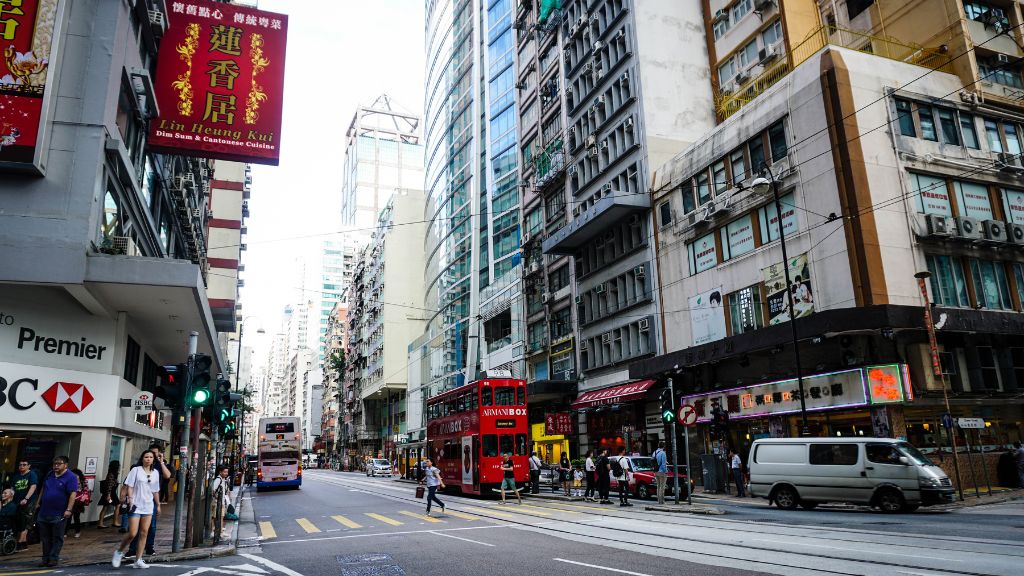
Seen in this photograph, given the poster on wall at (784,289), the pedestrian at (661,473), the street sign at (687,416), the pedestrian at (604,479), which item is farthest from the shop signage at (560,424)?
the street sign at (687,416)

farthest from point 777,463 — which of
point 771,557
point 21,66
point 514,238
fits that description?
point 514,238

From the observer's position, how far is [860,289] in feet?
74.7

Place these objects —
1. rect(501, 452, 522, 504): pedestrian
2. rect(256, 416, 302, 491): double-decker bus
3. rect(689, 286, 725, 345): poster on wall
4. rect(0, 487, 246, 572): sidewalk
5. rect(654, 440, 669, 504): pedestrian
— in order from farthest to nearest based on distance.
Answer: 1. rect(256, 416, 302, 491): double-decker bus
2. rect(689, 286, 725, 345): poster on wall
3. rect(501, 452, 522, 504): pedestrian
4. rect(654, 440, 669, 504): pedestrian
5. rect(0, 487, 246, 572): sidewalk

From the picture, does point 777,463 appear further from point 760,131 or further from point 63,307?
point 63,307

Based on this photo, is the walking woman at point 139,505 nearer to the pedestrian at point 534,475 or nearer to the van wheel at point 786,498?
the van wheel at point 786,498

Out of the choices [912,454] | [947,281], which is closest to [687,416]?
[912,454]

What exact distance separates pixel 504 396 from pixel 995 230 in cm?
1910

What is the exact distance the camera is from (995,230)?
24.6 m

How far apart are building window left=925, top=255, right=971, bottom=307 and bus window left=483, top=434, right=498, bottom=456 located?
16.6 meters

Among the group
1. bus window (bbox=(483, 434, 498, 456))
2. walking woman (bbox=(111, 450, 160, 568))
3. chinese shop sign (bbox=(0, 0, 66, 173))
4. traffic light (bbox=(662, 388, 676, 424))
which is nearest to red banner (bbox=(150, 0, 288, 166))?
chinese shop sign (bbox=(0, 0, 66, 173))

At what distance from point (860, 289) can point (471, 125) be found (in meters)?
48.3

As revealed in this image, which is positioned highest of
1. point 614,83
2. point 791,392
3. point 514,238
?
point 614,83

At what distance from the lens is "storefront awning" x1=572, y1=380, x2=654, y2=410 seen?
32.7m

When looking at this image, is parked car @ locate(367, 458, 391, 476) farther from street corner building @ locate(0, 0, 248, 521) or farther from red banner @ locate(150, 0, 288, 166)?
red banner @ locate(150, 0, 288, 166)
